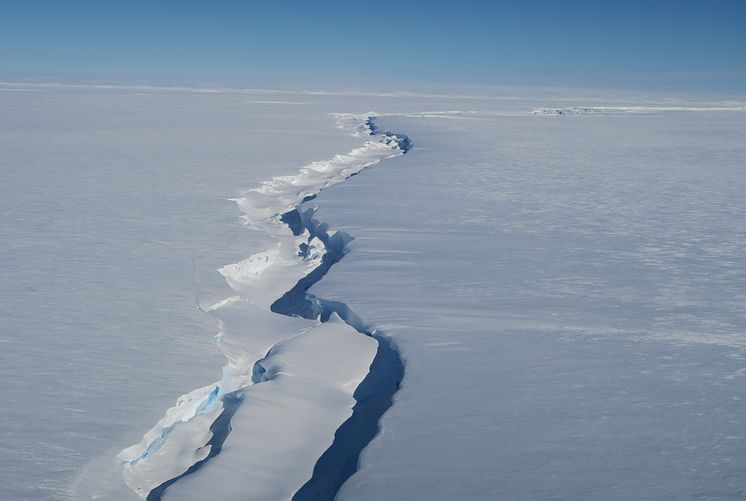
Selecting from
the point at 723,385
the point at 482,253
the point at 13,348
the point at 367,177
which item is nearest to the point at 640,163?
the point at 367,177

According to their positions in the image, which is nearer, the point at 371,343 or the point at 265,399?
the point at 265,399

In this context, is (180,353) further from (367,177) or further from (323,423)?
(367,177)

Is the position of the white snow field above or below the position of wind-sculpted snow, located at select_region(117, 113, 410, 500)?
above

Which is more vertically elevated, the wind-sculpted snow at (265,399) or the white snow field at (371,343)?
the white snow field at (371,343)
